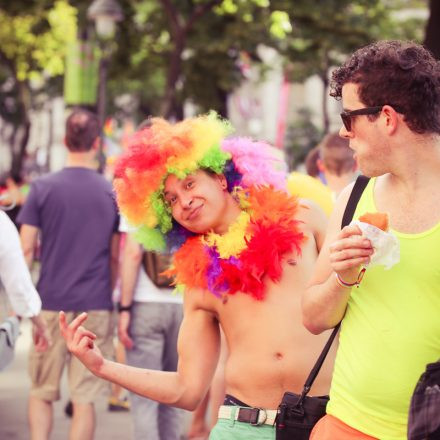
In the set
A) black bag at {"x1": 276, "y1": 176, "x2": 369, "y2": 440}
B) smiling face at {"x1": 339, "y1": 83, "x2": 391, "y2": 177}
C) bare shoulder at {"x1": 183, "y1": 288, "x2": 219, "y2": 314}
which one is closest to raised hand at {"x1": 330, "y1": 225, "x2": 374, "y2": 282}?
smiling face at {"x1": 339, "y1": 83, "x2": 391, "y2": 177}

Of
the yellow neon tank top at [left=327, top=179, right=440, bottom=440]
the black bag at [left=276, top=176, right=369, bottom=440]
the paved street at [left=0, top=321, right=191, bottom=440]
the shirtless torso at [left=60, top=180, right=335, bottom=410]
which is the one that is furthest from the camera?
the paved street at [left=0, top=321, right=191, bottom=440]

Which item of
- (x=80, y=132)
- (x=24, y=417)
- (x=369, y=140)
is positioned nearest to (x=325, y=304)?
(x=369, y=140)

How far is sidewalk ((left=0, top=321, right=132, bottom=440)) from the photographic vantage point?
26.2 feet

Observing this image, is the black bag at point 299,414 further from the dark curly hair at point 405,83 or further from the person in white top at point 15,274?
the person in white top at point 15,274

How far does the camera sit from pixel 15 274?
17.5ft

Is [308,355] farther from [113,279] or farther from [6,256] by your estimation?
[113,279]

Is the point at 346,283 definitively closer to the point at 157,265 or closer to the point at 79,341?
the point at 79,341

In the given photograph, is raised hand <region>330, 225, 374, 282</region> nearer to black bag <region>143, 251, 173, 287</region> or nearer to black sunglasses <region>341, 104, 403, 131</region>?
black sunglasses <region>341, 104, 403, 131</region>

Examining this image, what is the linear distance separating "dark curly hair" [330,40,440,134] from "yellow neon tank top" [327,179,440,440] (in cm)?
28

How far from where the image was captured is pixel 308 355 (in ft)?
12.1

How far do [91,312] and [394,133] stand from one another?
4250 millimetres

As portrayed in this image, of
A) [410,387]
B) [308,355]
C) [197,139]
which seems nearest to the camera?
[410,387]

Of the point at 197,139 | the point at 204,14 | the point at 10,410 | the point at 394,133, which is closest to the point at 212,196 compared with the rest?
the point at 197,139

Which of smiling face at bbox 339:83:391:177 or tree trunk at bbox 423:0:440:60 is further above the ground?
tree trunk at bbox 423:0:440:60
